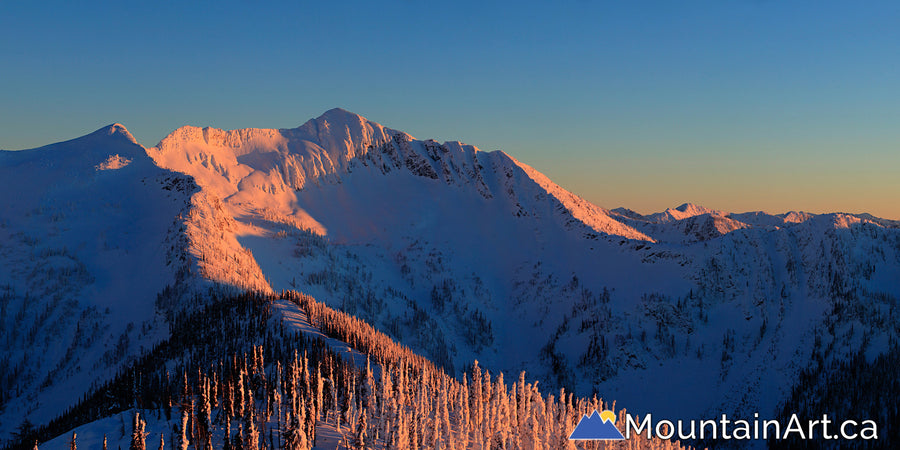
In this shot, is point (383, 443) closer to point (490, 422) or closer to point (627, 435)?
point (490, 422)

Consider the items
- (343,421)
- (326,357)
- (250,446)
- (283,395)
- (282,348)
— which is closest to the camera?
(250,446)

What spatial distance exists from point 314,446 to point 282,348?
9120 centimetres

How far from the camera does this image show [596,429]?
15738cm

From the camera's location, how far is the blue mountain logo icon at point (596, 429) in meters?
149

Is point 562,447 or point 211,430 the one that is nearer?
point 211,430

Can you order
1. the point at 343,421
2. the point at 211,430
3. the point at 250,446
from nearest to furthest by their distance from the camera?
the point at 250,446, the point at 211,430, the point at 343,421

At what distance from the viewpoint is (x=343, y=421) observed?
112812 mm

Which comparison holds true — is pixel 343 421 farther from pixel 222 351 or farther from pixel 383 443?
pixel 222 351

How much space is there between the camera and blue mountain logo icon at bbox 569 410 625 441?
490 feet

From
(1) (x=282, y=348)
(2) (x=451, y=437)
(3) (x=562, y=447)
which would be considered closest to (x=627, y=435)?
(3) (x=562, y=447)

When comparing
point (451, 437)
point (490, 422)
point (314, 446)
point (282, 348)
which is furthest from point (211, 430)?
point (282, 348)

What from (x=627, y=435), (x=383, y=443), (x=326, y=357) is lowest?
(x=627, y=435)

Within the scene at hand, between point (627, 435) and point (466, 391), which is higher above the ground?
point (466, 391)

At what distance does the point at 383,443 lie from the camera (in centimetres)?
10250
